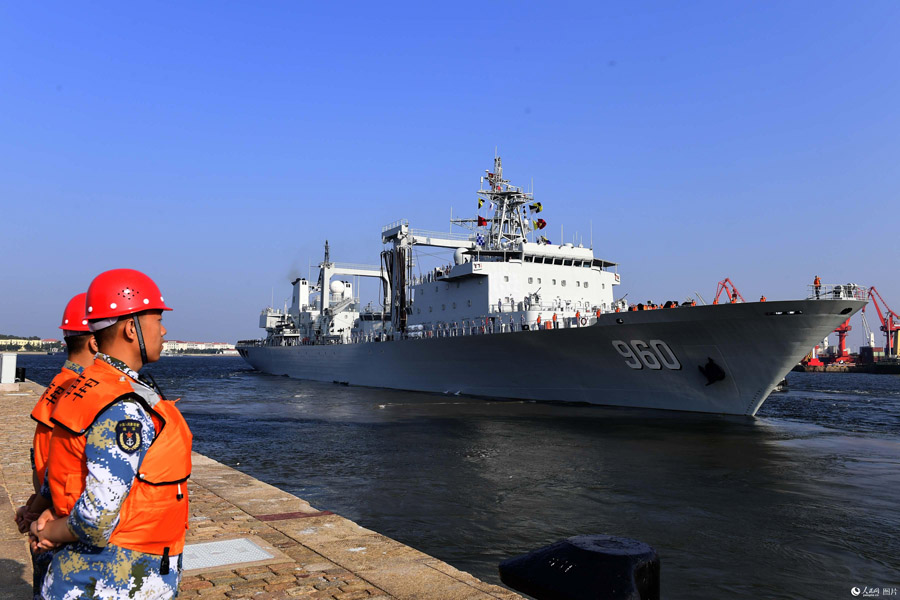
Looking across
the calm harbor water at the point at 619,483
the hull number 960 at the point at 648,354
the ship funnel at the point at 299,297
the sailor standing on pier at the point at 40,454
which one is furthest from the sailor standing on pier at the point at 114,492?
the ship funnel at the point at 299,297

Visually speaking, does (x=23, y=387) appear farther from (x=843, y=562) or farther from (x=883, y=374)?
(x=883, y=374)

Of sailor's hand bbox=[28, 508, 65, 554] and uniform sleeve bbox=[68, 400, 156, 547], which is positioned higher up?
uniform sleeve bbox=[68, 400, 156, 547]

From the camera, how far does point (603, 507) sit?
912 cm

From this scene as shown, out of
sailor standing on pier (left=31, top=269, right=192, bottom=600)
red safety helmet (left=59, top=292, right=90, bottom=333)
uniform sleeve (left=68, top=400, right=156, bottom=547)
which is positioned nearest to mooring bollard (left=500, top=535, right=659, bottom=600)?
sailor standing on pier (left=31, top=269, right=192, bottom=600)

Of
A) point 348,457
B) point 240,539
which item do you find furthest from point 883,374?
point 240,539

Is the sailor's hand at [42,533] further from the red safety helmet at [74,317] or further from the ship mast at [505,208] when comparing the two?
the ship mast at [505,208]

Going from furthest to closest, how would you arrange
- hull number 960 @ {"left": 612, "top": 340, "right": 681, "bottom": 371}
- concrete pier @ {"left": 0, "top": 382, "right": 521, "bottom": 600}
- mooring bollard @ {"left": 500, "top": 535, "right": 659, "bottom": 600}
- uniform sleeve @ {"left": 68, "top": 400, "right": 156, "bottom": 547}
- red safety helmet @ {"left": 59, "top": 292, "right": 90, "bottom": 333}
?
hull number 960 @ {"left": 612, "top": 340, "right": 681, "bottom": 371} < concrete pier @ {"left": 0, "top": 382, "right": 521, "bottom": 600} < red safety helmet @ {"left": 59, "top": 292, "right": 90, "bottom": 333} < mooring bollard @ {"left": 500, "top": 535, "right": 659, "bottom": 600} < uniform sleeve @ {"left": 68, "top": 400, "right": 156, "bottom": 547}

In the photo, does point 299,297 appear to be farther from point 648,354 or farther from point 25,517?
point 25,517

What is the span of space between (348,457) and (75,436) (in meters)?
11.9

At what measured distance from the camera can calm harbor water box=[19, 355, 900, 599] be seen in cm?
695

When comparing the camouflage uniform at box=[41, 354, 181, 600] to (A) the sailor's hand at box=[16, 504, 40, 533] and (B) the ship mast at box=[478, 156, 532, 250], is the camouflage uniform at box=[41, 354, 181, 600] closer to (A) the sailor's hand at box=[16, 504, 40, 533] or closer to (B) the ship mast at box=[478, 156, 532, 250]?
(A) the sailor's hand at box=[16, 504, 40, 533]

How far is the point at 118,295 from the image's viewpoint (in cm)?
214

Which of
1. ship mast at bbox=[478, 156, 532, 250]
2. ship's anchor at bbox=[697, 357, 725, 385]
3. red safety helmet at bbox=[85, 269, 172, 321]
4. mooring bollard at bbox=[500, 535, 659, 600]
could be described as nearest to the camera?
red safety helmet at bbox=[85, 269, 172, 321]

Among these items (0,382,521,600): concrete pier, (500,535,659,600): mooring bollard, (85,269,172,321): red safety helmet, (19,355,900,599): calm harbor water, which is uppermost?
(85,269,172,321): red safety helmet
